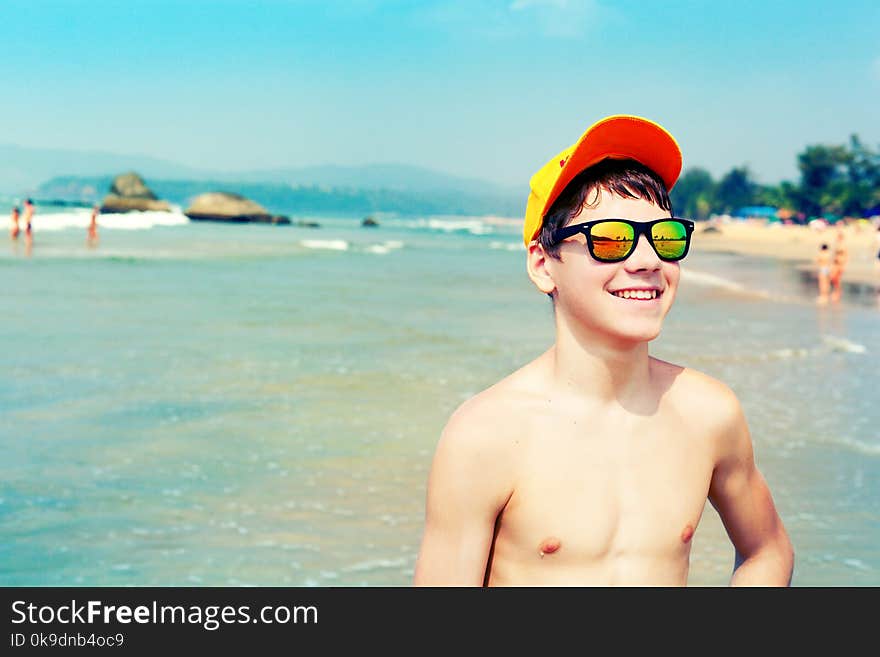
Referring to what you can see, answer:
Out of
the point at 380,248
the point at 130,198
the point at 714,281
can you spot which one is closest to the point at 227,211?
the point at 130,198

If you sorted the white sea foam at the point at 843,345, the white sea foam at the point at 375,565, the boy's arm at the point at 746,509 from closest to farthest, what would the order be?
the boy's arm at the point at 746,509, the white sea foam at the point at 375,565, the white sea foam at the point at 843,345

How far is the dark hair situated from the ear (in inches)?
1.0

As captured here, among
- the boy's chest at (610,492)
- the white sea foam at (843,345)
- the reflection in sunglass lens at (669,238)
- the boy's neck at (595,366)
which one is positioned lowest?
the white sea foam at (843,345)

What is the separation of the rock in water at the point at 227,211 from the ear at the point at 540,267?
86922mm

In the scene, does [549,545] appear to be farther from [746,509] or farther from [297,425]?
[297,425]

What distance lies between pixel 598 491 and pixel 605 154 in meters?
0.57

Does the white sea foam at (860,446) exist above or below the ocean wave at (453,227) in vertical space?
above

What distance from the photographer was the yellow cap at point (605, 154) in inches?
71.6

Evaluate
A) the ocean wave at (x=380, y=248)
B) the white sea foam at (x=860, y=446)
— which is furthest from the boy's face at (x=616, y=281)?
the ocean wave at (x=380, y=248)

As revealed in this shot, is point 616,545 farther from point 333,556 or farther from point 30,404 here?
point 30,404

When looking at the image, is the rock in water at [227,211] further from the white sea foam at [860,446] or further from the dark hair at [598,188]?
the dark hair at [598,188]

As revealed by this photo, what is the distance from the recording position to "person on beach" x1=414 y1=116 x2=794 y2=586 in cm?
180

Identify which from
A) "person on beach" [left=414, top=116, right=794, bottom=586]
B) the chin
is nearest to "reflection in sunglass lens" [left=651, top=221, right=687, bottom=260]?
"person on beach" [left=414, top=116, right=794, bottom=586]

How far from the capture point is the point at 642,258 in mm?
1833
